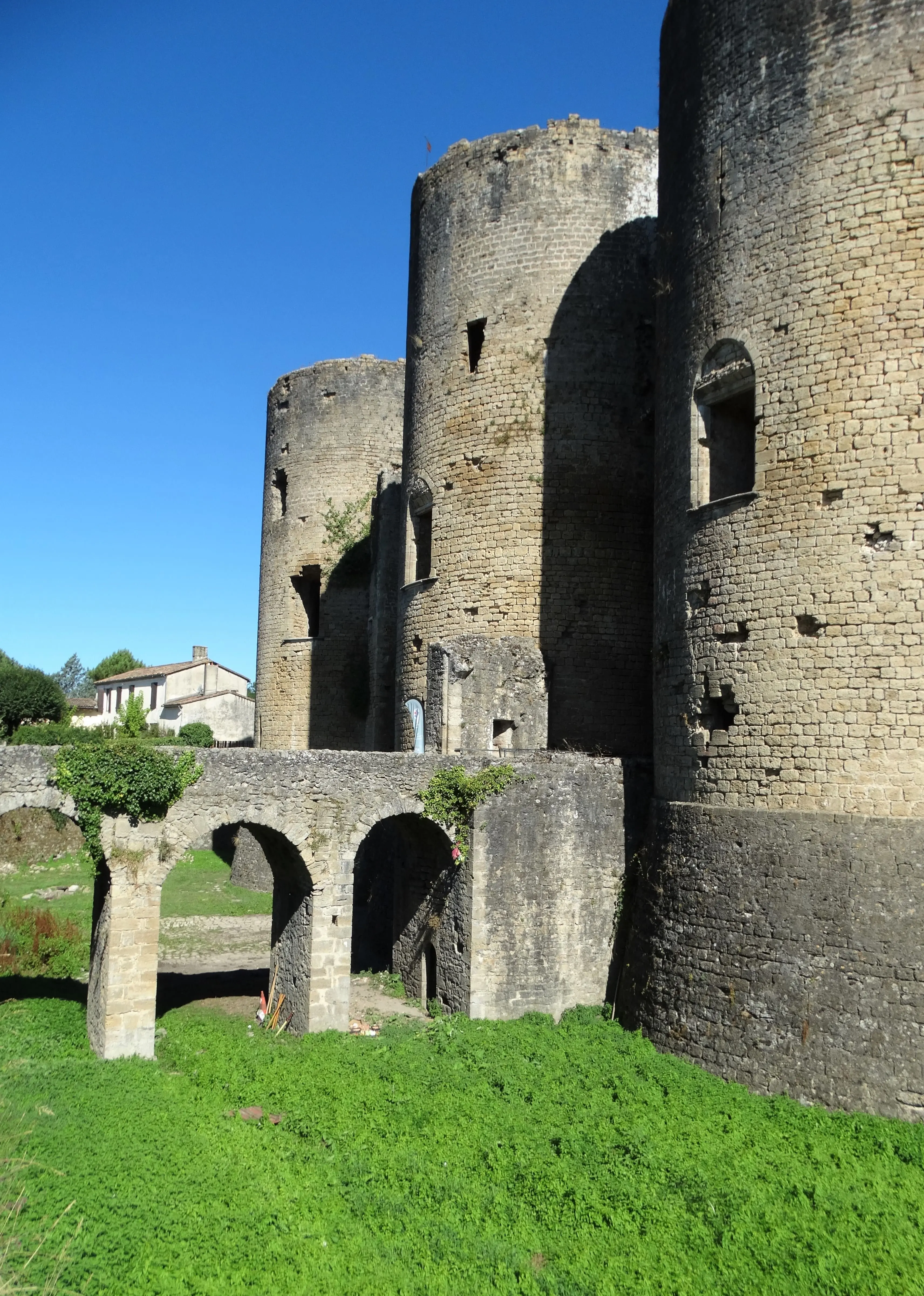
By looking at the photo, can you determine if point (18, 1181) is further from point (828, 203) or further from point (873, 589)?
point (828, 203)

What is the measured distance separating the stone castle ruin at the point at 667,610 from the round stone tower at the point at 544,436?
0.05 meters

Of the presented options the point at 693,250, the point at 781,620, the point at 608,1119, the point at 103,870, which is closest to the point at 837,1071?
the point at 608,1119

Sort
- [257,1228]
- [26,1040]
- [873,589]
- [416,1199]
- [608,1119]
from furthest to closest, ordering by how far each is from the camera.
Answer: [26,1040] → [873,589] → [608,1119] → [416,1199] → [257,1228]

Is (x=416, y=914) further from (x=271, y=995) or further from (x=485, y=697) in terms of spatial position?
(x=485, y=697)

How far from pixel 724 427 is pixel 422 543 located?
272 inches


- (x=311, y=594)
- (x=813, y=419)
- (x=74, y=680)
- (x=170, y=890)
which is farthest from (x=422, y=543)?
(x=74, y=680)

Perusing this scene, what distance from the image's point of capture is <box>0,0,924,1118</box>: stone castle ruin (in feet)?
30.9

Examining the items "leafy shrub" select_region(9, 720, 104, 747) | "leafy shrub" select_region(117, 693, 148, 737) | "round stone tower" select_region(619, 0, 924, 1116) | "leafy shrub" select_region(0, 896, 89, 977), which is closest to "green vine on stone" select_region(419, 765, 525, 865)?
"round stone tower" select_region(619, 0, 924, 1116)

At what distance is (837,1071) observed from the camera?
8812 mm

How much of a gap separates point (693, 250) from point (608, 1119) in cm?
957

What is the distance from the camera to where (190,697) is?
46625 millimetres

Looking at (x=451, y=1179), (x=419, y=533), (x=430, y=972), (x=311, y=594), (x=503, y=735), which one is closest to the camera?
(x=451, y=1179)

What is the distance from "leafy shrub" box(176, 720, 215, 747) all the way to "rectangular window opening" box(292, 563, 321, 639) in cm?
1376

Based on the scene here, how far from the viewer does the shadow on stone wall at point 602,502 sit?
14914 millimetres
